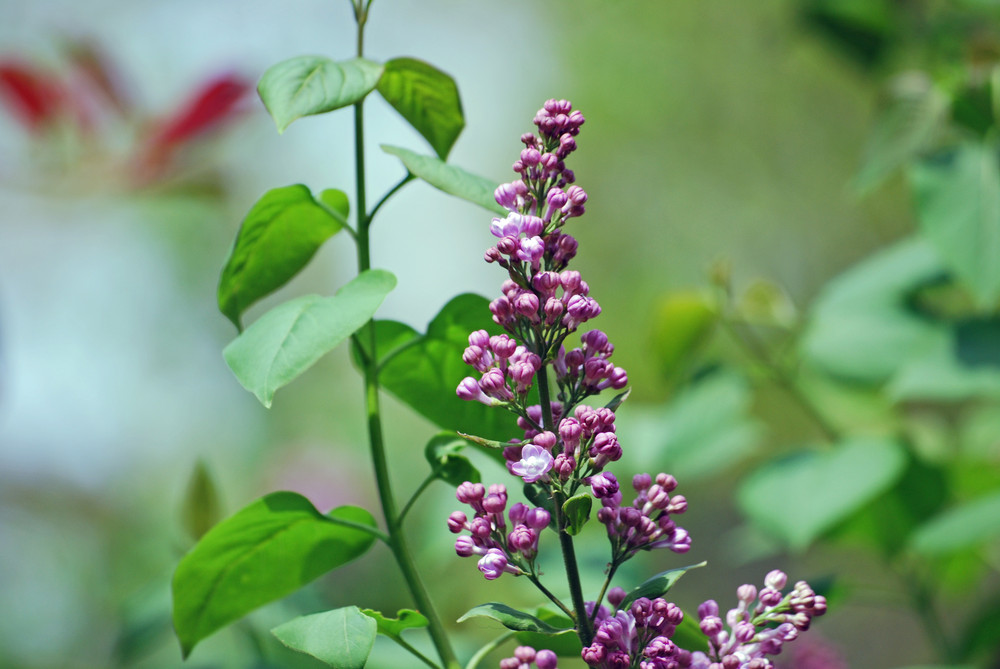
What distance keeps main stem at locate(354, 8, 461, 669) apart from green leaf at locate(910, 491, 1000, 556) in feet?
1.22

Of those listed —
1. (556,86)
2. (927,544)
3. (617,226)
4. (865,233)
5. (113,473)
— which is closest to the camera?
(927,544)

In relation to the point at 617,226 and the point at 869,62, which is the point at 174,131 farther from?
the point at 617,226

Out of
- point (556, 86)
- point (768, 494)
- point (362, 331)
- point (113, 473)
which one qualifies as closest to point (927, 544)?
point (768, 494)

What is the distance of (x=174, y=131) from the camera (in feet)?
2.39

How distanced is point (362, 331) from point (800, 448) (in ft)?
1.57

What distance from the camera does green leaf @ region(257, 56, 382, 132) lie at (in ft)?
0.84

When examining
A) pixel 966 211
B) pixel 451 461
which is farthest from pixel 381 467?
pixel 966 211

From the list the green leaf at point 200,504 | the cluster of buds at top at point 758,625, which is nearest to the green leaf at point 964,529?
the cluster of buds at top at point 758,625

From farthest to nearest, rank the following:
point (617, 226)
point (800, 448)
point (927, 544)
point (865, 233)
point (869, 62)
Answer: point (617, 226) < point (865, 233) < point (869, 62) < point (800, 448) < point (927, 544)

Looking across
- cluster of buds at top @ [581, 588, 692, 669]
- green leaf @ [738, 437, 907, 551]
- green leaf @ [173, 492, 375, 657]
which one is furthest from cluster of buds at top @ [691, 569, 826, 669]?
green leaf @ [738, 437, 907, 551]

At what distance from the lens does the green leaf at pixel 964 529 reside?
496 mm

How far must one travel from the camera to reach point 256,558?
11.4 inches

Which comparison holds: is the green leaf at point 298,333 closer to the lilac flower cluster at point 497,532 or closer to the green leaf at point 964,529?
the lilac flower cluster at point 497,532

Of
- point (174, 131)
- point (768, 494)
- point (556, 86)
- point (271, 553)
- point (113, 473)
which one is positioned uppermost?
point (556, 86)
